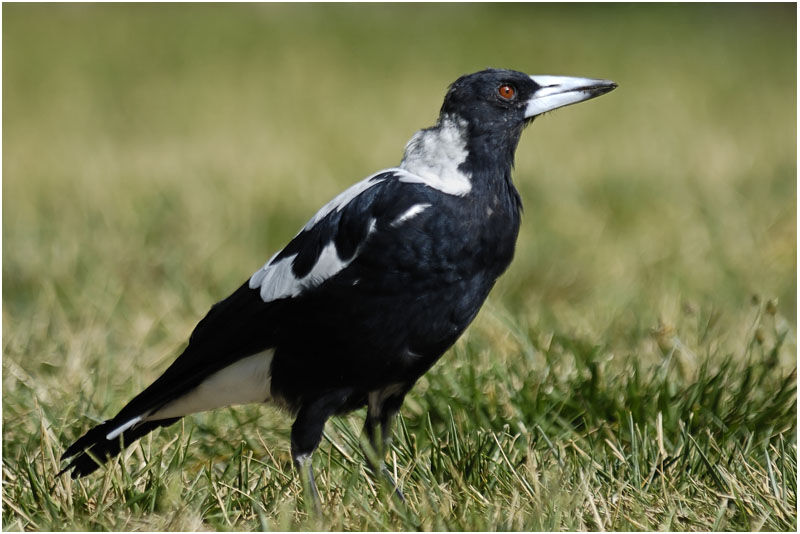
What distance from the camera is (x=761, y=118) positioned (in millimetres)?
5973

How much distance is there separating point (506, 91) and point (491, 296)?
1064 mm

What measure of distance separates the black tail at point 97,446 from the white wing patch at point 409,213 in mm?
661

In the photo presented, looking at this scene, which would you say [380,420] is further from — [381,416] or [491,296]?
[491,296]

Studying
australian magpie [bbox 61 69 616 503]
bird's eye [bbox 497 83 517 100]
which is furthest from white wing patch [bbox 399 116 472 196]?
bird's eye [bbox 497 83 517 100]

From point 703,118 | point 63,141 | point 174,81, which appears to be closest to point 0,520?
point 63,141

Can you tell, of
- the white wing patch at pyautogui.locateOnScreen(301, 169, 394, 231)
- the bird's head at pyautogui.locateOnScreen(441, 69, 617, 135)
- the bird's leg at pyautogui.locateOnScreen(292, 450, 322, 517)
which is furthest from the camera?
the bird's head at pyautogui.locateOnScreen(441, 69, 617, 135)

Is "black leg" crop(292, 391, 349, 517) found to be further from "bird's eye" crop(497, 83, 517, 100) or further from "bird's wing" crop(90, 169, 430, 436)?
"bird's eye" crop(497, 83, 517, 100)

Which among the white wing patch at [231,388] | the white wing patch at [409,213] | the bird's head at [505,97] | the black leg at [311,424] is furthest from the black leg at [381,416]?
the bird's head at [505,97]

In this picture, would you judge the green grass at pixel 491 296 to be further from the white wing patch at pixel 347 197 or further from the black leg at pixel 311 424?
the white wing patch at pixel 347 197

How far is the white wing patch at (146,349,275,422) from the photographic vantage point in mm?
2221

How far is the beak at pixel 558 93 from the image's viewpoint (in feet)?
7.52

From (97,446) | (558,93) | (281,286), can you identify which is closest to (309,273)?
(281,286)

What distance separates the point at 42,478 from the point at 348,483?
57cm

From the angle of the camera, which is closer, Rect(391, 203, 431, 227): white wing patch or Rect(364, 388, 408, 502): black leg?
Rect(391, 203, 431, 227): white wing patch
